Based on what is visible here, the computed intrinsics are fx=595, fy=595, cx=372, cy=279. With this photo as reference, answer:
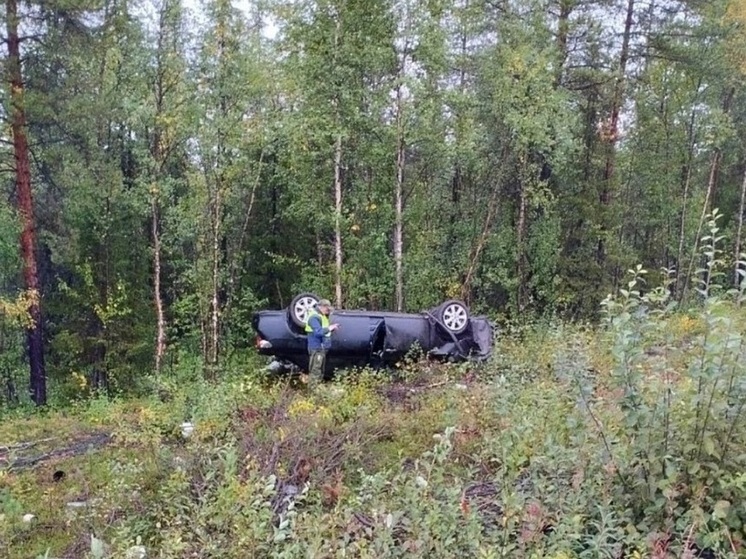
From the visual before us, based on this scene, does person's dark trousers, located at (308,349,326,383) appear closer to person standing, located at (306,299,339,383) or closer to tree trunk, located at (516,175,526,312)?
person standing, located at (306,299,339,383)

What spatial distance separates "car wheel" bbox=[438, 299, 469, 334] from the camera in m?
10.0

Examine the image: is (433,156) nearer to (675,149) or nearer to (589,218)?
(589,218)

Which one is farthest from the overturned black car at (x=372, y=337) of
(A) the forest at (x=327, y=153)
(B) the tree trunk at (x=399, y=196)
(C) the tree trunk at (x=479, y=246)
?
(C) the tree trunk at (x=479, y=246)

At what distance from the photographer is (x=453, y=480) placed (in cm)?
428

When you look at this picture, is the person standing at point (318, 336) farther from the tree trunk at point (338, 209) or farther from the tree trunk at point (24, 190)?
the tree trunk at point (24, 190)

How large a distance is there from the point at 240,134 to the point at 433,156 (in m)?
4.75

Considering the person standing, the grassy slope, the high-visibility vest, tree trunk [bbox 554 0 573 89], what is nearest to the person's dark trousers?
the person standing

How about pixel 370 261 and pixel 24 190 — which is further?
pixel 370 261

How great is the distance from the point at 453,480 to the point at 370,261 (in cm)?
1169

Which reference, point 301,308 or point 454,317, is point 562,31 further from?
point 301,308

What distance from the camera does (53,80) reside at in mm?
12211

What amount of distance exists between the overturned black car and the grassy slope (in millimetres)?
3343

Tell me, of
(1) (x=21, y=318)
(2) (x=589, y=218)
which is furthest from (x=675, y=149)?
(1) (x=21, y=318)

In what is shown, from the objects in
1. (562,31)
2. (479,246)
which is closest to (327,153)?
(479,246)
